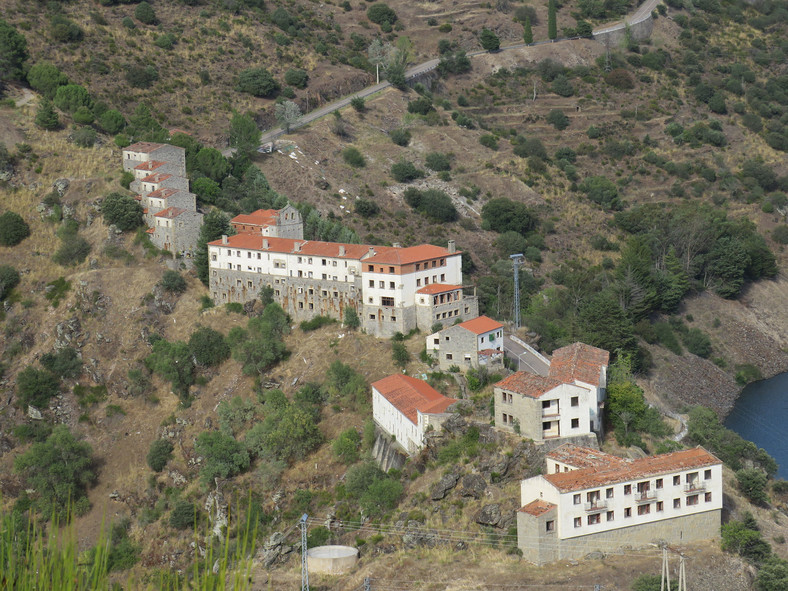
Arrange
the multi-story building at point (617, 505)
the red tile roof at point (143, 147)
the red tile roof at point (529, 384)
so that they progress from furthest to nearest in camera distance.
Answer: the red tile roof at point (143, 147) → the red tile roof at point (529, 384) → the multi-story building at point (617, 505)

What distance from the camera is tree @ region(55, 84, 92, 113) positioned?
114438mm

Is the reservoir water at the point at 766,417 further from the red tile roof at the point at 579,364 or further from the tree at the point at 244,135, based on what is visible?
the tree at the point at 244,135

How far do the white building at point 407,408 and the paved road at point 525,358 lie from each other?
25.2 ft

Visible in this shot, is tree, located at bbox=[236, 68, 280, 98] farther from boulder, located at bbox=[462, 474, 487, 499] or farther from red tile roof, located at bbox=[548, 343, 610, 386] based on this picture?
boulder, located at bbox=[462, 474, 487, 499]

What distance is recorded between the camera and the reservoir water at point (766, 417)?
8491 cm

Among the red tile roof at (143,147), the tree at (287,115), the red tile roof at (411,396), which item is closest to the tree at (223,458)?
the red tile roof at (411,396)

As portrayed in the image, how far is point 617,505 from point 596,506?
4.21 ft

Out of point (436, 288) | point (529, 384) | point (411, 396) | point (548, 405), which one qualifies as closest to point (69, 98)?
point (436, 288)

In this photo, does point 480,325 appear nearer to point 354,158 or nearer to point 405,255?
point 405,255

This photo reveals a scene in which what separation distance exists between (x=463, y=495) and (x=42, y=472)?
37912 millimetres

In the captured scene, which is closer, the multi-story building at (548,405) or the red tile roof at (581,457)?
the red tile roof at (581,457)

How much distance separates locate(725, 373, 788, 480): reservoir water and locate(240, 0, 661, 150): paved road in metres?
64.4

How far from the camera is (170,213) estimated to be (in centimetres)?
9456

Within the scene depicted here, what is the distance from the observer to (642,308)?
4077 inches
